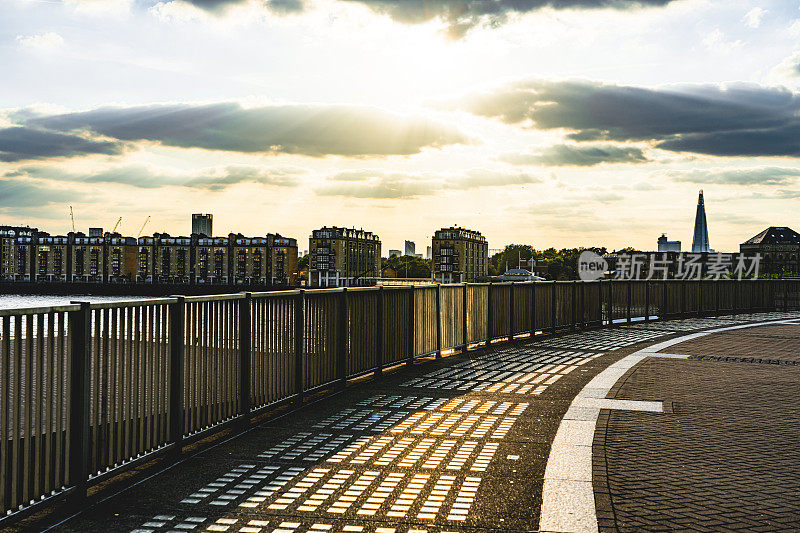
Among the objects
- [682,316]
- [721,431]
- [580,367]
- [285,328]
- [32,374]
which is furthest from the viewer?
[682,316]

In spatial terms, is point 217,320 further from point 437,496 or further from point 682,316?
point 682,316

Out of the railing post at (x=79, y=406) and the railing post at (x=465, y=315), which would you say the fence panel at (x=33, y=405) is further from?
the railing post at (x=465, y=315)

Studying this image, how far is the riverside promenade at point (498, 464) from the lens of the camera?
5207mm

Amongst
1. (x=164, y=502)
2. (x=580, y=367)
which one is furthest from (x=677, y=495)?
(x=580, y=367)

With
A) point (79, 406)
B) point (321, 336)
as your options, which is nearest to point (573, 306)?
point (321, 336)

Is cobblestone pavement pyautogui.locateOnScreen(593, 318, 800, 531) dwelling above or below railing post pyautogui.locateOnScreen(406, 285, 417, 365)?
below

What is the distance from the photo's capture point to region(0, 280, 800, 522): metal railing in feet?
16.3

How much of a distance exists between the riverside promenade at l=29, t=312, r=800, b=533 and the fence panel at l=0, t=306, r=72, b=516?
1.29 feet

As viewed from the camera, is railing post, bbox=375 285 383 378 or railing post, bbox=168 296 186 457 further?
railing post, bbox=375 285 383 378

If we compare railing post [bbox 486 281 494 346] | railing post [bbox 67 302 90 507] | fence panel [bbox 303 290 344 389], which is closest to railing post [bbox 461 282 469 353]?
railing post [bbox 486 281 494 346]

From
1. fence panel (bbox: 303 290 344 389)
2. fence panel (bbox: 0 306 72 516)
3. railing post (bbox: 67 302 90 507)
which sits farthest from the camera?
fence panel (bbox: 303 290 344 389)

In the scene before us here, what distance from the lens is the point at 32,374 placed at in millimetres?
4977

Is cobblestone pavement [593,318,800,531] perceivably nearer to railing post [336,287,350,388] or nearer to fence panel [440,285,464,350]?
railing post [336,287,350,388]

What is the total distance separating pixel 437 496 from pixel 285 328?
378cm
